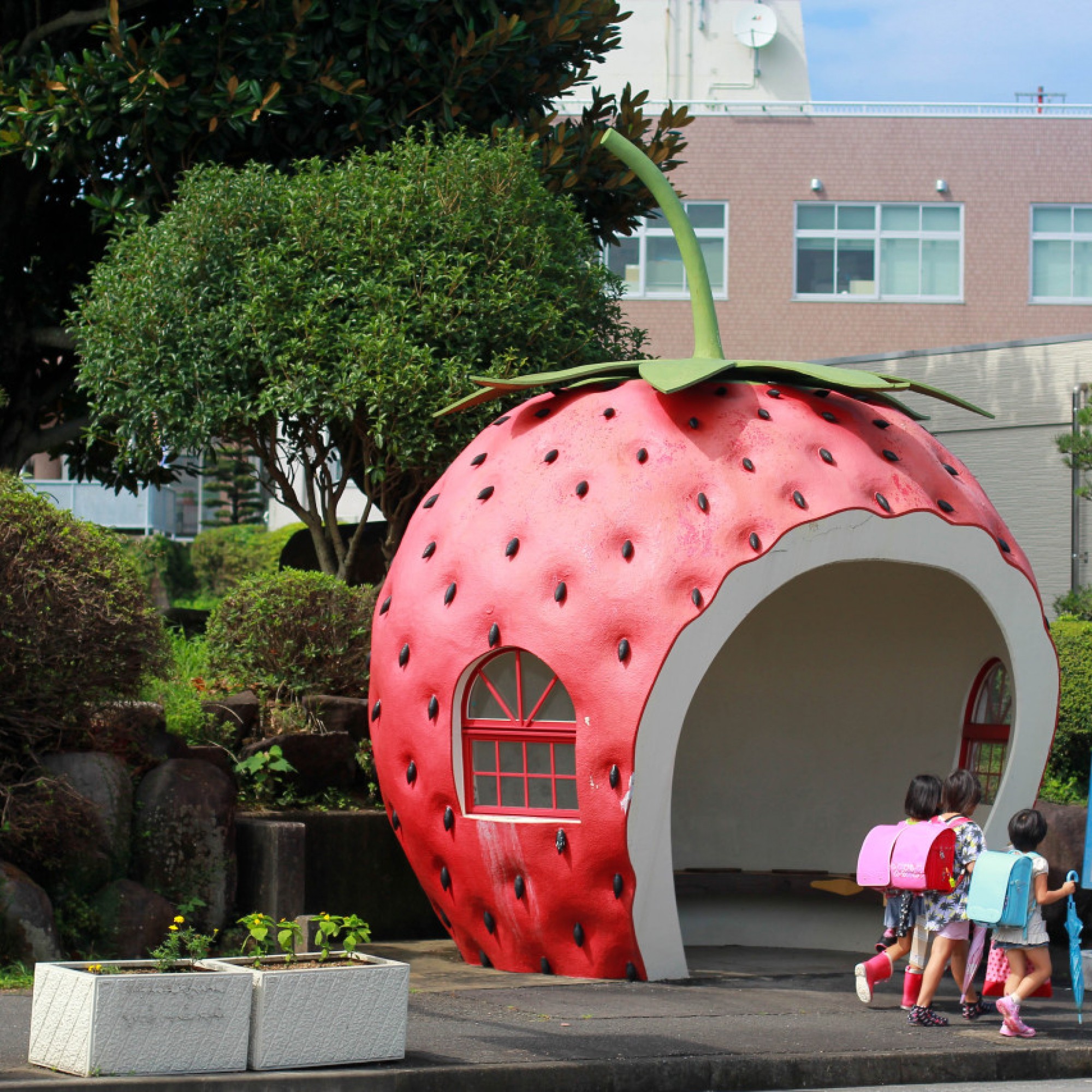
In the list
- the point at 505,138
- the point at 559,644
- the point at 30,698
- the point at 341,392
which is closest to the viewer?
the point at 559,644

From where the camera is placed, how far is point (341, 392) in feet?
42.4

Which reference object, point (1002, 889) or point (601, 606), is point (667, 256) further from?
point (1002, 889)

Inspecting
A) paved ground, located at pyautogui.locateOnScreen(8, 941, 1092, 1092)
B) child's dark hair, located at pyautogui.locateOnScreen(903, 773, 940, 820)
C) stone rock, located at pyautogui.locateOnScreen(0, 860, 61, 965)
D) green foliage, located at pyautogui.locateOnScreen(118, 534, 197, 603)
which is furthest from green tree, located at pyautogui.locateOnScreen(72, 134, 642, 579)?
green foliage, located at pyautogui.locateOnScreen(118, 534, 197, 603)

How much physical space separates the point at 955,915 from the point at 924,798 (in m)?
0.59

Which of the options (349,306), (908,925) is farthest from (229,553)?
(908,925)

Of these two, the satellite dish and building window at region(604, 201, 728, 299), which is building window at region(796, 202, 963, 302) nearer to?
building window at region(604, 201, 728, 299)

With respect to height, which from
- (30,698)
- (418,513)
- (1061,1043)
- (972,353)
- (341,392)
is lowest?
(1061,1043)

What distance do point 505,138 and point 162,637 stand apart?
5.99 m

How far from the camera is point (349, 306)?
13453mm

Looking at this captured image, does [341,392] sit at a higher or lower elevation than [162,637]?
higher

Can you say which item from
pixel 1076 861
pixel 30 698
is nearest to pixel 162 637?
pixel 30 698

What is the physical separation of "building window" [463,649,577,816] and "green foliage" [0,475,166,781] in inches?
90.3

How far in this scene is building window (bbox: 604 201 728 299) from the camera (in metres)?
30.9

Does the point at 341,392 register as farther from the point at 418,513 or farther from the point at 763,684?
the point at 763,684
